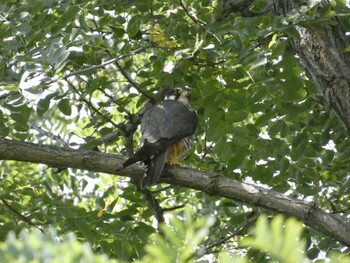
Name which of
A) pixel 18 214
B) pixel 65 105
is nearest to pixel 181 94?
pixel 65 105

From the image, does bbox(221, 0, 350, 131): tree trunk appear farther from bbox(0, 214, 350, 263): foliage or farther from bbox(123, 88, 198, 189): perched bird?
bbox(0, 214, 350, 263): foliage

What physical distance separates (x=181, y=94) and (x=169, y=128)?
36 centimetres

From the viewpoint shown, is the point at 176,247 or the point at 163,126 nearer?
the point at 176,247

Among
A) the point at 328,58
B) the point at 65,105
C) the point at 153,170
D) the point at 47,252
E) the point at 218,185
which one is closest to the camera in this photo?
the point at 47,252

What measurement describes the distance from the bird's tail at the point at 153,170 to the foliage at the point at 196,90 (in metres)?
0.24

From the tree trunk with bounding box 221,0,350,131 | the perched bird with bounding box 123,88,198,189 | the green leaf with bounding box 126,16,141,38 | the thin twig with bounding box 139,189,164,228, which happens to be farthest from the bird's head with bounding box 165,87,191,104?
the tree trunk with bounding box 221,0,350,131

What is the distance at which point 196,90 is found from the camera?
490 centimetres

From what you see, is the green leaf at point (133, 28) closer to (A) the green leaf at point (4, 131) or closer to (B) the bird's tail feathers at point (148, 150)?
(B) the bird's tail feathers at point (148, 150)

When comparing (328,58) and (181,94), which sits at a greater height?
(181,94)

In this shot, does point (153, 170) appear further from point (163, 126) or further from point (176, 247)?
point (176, 247)

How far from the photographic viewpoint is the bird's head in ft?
17.2

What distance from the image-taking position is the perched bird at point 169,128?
495 centimetres

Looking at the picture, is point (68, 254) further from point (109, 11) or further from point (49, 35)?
point (109, 11)

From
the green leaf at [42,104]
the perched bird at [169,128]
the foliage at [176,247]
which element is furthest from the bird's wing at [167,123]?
the foliage at [176,247]
